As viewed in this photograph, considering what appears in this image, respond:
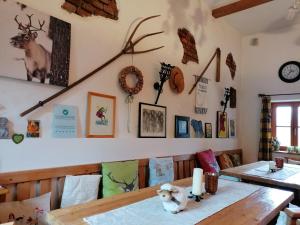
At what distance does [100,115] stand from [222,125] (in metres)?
2.45

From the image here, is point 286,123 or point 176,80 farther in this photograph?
point 286,123

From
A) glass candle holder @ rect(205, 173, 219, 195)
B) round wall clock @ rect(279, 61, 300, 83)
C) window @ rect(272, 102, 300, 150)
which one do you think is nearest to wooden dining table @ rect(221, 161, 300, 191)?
glass candle holder @ rect(205, 173, 219, 195)

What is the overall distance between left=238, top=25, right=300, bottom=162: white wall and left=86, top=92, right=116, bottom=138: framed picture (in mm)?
3143

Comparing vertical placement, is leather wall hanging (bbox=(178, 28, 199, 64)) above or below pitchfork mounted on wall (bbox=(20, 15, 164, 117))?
above

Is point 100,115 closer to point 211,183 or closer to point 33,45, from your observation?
point 33,45

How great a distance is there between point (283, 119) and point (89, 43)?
145 inches

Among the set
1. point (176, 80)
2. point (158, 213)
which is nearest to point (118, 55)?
point (176, 80)

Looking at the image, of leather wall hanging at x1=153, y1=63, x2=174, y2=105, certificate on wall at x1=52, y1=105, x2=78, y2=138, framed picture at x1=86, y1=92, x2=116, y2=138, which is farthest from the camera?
leather wall hanging at x1=153, y1=63, x2=174, y2=105

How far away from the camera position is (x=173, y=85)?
2930 millimetres

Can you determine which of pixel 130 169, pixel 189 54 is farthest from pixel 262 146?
pixel 130 169

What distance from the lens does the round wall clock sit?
4.04 m

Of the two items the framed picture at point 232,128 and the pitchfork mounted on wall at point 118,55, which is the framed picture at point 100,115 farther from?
the framed picture at point 232,128

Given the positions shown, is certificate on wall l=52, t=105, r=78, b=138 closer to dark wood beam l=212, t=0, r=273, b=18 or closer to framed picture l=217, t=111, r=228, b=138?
framed picture l=217, t=111, r=228, b=138

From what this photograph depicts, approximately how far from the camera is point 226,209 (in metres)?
1.26
